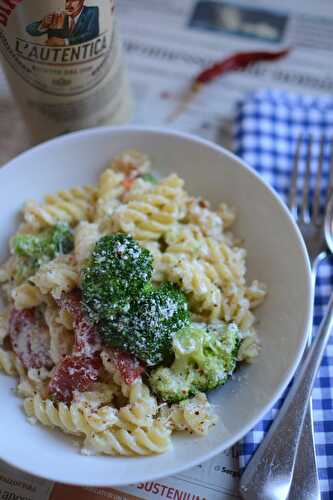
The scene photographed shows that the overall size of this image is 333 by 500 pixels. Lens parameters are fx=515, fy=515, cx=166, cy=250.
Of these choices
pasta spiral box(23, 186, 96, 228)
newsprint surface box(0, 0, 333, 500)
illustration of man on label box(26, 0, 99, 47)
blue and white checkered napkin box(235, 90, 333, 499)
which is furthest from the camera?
newsprint surface box(0, 0, 333, 500)

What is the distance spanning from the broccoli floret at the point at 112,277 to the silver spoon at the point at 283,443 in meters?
0.57

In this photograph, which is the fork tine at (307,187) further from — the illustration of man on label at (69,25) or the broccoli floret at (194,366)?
the illustration of man on label at (69,25)

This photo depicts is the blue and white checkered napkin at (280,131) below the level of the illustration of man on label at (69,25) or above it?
below

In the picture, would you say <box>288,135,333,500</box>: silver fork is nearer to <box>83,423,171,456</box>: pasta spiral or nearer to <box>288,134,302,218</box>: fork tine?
<box>288,134,302,218</box>: fork tine

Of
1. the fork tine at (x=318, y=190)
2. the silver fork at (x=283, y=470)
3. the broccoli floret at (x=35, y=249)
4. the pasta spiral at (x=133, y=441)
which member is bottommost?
the silver fork at (x=283, y=470)

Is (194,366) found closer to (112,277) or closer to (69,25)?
(112,277)

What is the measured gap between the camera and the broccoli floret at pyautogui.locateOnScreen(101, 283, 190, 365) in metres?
1.40

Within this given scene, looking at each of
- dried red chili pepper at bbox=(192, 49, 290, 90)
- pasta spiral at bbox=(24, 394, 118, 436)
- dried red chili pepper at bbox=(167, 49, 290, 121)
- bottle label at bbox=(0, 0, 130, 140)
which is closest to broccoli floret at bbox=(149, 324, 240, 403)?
pasta spiral at bbox=(24, 394, 118, 436)

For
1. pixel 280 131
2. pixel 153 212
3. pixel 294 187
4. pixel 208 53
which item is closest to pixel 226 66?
pixel 208 53

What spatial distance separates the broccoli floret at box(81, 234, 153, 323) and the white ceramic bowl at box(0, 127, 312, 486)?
38 centimetres

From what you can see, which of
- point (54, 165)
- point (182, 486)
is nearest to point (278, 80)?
point (54, 165)

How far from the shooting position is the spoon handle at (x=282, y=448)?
1420 millimetres

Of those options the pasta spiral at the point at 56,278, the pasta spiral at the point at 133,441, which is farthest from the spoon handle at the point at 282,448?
the pasta spiral at the point at 56,278

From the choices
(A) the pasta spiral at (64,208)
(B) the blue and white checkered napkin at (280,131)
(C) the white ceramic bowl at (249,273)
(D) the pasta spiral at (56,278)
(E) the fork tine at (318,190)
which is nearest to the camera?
(C) the white ceramic bowl at (249,273)
